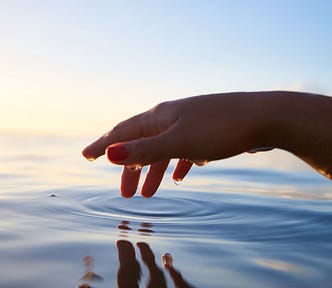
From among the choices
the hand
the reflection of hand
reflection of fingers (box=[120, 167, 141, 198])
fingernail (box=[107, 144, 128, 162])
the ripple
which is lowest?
the reflection of hand

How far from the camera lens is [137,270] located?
5.96 ft

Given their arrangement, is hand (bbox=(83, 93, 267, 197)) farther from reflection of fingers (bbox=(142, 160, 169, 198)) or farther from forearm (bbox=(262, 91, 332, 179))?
reflection of fingers (bbox=(142, 160, 169, 198))

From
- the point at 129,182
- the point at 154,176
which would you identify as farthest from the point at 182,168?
the point at 129,182

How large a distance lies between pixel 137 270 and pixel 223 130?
69 cm

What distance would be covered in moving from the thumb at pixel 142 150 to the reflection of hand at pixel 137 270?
460 millimetres

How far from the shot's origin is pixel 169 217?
9.93ft

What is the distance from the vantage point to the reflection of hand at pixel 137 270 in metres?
1.67

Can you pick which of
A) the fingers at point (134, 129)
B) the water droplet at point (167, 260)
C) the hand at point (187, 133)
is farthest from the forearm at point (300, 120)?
the water droplet at point (167, 260)

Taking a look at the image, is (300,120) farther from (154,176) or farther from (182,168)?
(154,176)

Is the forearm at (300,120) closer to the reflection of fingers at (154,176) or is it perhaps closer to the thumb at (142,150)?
the thumb at (142,150)

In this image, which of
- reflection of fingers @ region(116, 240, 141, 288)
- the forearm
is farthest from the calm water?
the forearm

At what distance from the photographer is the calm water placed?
1.76 meters

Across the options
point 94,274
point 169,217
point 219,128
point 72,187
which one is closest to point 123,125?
point 219,128

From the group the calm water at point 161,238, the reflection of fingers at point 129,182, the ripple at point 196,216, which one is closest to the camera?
the calm water at point 161,238
